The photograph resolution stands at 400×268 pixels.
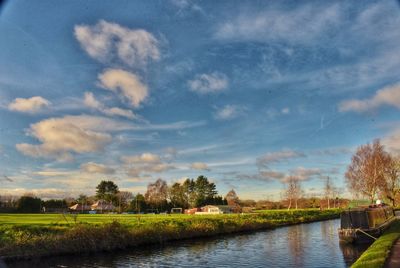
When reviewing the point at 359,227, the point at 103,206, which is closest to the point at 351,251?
the point at 359,227

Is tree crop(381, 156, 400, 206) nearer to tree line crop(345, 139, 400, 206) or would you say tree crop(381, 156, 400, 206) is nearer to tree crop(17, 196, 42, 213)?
tree line crop(345, 139, 400, 206)

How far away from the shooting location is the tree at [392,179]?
67.6 meters

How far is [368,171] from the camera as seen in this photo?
60688mm

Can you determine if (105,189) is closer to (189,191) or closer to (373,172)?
(189,191)

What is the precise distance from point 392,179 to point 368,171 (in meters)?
12.6

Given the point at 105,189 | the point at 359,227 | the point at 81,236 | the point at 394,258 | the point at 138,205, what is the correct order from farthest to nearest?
the point at 105,189, the point at 138,205, the point at 359,227, the point at 81,236, the point at 394,258

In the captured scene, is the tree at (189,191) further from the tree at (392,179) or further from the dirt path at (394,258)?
the dirt path at (394,258)

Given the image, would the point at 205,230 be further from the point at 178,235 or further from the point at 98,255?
the point at 98,255

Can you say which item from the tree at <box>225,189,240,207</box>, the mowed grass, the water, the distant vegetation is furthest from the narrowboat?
the tree at <box>225,189,240,207</box>

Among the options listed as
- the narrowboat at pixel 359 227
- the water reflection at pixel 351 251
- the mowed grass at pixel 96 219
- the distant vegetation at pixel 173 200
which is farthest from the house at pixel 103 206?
the water reflection at pixel 351 251

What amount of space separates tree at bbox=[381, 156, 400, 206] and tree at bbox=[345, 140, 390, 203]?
2958 millimetres

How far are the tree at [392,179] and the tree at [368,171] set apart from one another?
2.96m

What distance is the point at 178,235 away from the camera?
3912 cm

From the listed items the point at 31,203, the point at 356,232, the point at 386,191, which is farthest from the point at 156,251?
the point at 31,203
